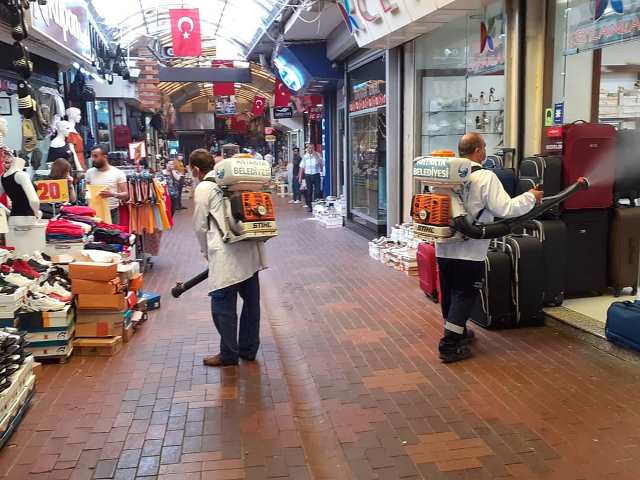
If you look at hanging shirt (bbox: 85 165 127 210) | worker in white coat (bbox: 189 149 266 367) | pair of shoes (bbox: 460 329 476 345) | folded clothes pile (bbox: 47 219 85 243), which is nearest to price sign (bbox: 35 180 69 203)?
folded clothes pile (bbox: 47 219 85 243)

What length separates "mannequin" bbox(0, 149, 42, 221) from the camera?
5223 millimetres

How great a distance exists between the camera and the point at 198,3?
1560 centimetres

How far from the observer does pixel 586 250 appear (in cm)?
586

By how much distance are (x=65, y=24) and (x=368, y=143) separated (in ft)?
17.8

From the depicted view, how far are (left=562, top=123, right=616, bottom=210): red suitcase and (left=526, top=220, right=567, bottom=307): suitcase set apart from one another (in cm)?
38

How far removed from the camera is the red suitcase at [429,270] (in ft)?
20.5

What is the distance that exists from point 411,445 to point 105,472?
168cm

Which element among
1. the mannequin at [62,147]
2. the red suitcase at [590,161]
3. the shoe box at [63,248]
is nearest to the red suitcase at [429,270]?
the red suitcase at [590,161]

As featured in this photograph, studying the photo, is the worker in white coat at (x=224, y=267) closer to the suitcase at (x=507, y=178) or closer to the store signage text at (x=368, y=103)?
the suitcase at (x=507, y=178)

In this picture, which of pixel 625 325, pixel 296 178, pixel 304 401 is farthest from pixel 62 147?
pixel 296 178

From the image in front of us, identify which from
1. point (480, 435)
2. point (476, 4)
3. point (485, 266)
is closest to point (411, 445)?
point (480, 435)

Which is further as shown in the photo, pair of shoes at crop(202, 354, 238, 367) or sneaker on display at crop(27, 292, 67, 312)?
pair of shoes at crop(202, 354, 238, 367)

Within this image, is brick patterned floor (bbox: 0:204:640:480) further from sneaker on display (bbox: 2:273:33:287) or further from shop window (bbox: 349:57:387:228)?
shop window (bbox: 349:57:387:228)

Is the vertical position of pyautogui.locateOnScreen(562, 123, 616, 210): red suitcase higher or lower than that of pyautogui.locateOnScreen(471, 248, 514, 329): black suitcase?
higher
